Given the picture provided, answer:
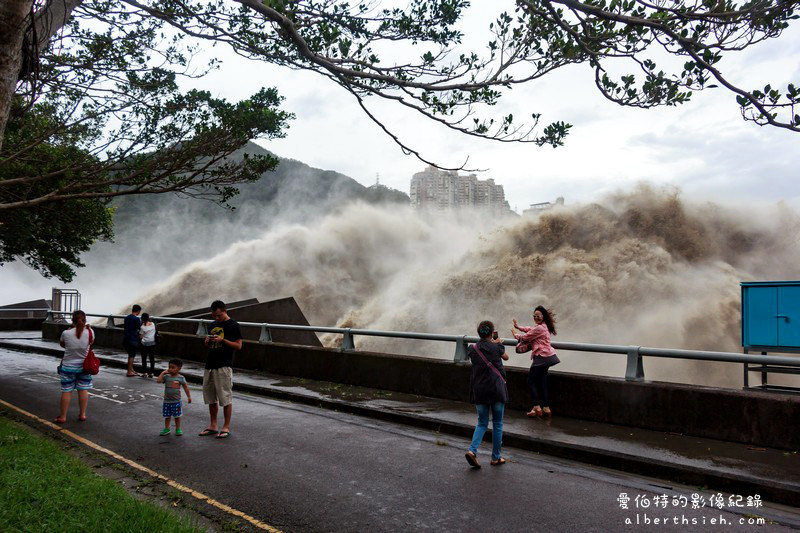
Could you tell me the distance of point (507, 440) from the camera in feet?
24.9

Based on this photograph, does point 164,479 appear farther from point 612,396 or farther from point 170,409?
point 612,396

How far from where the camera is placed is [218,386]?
7.96m

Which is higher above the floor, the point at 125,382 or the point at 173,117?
the point at 173,117

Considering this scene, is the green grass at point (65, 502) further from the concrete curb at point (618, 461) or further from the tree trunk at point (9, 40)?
the concrete curb at point (618, 461)

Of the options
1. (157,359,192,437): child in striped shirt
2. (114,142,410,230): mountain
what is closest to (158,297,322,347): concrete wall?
(157,359,192,437): child in striped shirt

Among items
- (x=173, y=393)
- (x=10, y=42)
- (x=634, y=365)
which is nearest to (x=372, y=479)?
(x=173, y=393)

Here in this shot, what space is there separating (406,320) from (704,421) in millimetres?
28833

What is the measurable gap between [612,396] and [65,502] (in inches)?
274

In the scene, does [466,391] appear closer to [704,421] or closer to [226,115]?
[704,421]

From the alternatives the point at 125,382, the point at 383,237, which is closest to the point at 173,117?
the point at 125,382

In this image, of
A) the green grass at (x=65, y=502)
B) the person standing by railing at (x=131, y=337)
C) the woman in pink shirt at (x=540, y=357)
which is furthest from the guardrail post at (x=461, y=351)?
the person standing by railing at (x=131, y=337)

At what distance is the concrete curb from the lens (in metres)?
5.48

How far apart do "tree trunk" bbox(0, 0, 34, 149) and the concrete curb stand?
6502 mm

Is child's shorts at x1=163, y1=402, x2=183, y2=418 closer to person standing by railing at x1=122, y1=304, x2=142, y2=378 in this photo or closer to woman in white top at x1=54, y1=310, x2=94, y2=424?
woman in white top at x1=54, y1=310, x2=94, y2=424
